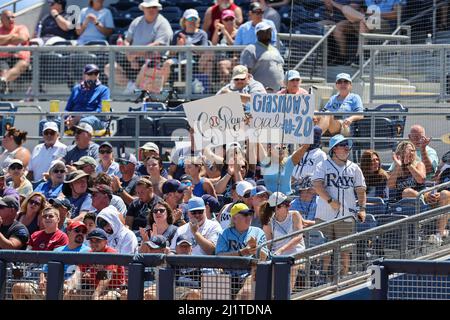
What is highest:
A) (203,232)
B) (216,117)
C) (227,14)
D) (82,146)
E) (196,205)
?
(227,14)

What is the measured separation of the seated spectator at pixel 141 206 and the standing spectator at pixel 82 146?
2038mm

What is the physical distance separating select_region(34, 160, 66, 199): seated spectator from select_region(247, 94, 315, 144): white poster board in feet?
7.80

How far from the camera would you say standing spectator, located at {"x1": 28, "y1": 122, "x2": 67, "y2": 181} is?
50.8 ft

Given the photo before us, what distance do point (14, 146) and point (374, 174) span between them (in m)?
4.75

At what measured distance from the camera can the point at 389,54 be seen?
16.6 m

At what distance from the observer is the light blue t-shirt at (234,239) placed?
37.5ft

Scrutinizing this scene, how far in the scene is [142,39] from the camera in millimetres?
18453

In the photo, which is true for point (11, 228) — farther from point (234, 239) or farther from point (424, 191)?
point (424, 191)

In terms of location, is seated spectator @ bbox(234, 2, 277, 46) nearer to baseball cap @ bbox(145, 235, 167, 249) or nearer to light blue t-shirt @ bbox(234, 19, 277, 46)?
light blue t-shirt @ bbox(234, 19, 277, 46)

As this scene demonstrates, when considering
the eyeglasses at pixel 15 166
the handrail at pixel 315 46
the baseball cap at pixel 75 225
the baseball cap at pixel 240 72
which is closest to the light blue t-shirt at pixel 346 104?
the baseball cap at pixel 240 72

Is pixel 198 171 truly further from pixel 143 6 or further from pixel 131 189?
pixel 143 6

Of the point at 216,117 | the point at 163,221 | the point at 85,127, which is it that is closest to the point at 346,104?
the point at 216,117

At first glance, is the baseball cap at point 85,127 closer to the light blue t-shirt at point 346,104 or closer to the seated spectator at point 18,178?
the seated spectator at point 18,178

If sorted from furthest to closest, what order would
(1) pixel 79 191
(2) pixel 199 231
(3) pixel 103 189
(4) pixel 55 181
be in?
(4) pixel 55 181, (1) pixel 79 191, (3) pixel 103 189, (2) pixel 199 231
